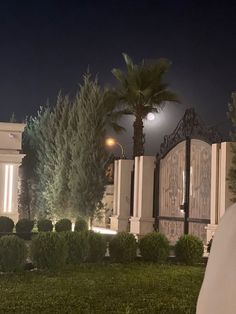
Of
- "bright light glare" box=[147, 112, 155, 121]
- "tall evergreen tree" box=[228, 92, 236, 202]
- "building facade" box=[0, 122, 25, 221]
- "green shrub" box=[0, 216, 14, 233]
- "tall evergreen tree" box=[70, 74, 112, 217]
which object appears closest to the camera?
"tall evergreen tree" box=[228, 92, 236, 202]

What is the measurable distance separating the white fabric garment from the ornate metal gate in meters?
13.7

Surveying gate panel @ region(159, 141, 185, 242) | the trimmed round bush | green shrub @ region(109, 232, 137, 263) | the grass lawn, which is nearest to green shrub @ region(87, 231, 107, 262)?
green shrub @ region(109, 232, 137, 263)

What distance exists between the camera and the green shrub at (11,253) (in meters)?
10.1

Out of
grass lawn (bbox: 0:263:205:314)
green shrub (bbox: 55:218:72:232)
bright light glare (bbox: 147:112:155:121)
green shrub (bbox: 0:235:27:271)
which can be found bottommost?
grass lawn (bbox: 0:263:205:314)

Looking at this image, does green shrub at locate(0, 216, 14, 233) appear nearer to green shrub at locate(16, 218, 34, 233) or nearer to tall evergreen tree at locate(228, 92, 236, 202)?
green shrub at locate(16, 218, 34, 233)

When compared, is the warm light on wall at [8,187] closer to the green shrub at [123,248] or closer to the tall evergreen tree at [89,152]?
the tall evergreen tree at [89,152]

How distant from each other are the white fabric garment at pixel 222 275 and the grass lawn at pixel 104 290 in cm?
572

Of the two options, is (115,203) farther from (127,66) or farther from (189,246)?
(189,246)

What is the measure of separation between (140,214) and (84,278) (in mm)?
8519

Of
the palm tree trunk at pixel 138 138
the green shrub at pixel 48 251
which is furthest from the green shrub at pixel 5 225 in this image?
the green shrub at pixel 48 251

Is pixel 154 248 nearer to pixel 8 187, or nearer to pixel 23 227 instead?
pixel 23 227

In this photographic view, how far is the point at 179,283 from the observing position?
9250 millimetres

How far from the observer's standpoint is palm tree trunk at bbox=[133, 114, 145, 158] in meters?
23.2

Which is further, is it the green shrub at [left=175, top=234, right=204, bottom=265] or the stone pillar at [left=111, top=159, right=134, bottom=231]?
the stone pillar at [left=111, top=159, right=134, bottom=231]
